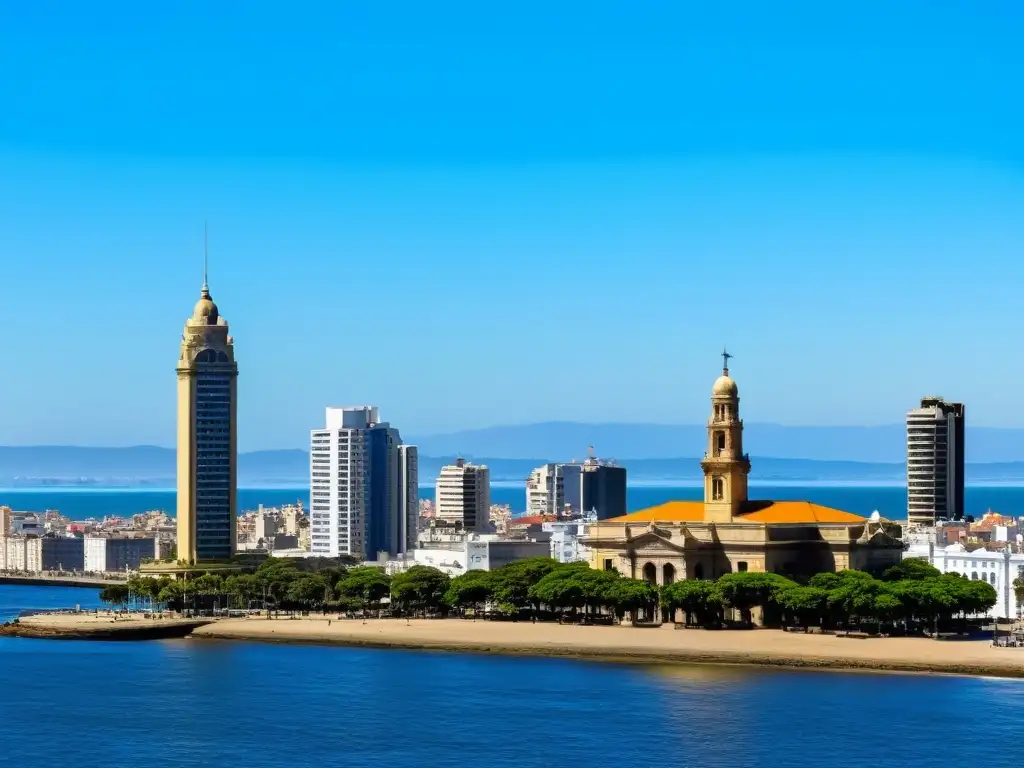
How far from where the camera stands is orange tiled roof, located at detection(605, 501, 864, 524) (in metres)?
138

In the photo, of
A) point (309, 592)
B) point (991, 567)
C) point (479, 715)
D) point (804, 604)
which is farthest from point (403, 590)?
point (479, 715)

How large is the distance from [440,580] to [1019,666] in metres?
46.5

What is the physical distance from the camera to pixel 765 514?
454ft

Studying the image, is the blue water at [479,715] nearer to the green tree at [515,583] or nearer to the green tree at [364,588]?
the green tree at [515,583]

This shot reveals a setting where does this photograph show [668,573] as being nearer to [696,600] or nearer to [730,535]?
[730,535]

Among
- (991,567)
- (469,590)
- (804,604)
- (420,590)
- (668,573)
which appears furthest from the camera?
(991,567)

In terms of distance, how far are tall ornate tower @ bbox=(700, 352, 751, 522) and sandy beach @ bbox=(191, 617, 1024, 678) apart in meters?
11.9

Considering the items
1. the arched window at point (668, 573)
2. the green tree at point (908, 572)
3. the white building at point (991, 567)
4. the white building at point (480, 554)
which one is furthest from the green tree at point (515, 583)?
the white building at point (480, 554)

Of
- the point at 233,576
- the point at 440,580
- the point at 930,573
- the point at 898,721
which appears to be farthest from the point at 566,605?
the point at 898,721

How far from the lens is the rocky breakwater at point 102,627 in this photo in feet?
456

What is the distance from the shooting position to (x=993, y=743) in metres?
86.8

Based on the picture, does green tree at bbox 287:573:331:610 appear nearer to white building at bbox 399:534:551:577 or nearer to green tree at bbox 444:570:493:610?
green tree at bbox 444:570:493:610

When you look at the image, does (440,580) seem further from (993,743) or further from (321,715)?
(993,743)

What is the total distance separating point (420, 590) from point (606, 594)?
16.4 metres
